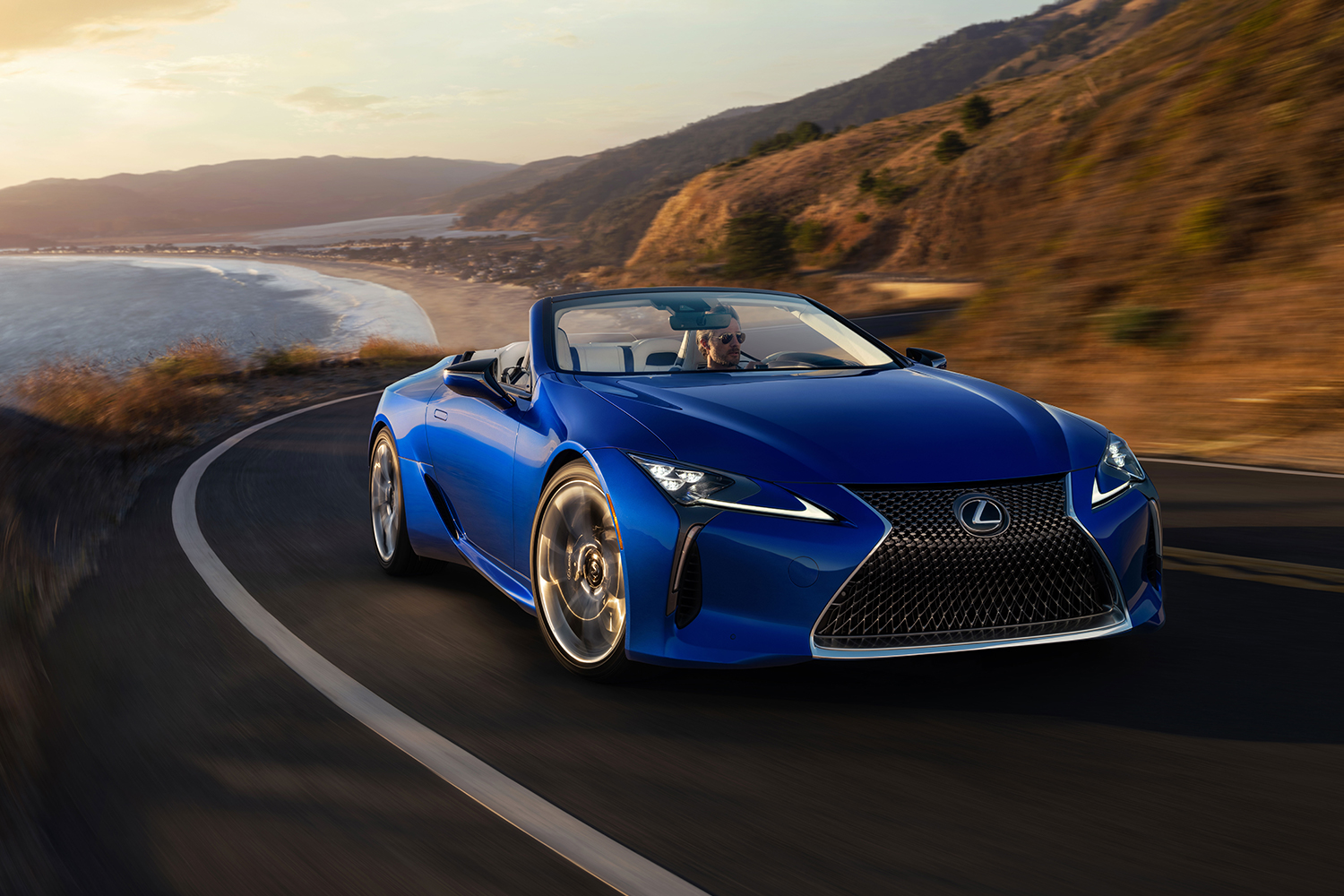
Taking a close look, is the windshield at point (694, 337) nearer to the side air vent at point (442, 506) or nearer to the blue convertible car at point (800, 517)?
the blue convertible car at point (800, 517)

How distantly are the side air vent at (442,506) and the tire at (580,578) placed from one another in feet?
3.24

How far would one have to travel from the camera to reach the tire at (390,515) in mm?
5840

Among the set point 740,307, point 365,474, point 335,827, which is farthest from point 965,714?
point 365,474

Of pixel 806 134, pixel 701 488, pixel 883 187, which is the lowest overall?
pixel 883 187

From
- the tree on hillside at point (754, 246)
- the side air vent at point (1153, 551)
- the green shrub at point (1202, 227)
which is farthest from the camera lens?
the tree on hillside at point (754, 246)

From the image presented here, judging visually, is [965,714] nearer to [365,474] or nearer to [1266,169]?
[365,474]

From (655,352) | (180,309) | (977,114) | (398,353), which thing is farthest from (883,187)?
(655,352)

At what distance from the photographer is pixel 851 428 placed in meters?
3.87

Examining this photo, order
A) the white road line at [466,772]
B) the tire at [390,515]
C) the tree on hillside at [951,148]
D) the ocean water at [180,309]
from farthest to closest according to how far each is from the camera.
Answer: the tree on hillside at [951,148], the ocean water at [180,309], the tire at [390,515], the white road line at [466,772]

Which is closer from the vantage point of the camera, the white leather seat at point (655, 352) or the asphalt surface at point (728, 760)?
the asphalt surface at point (728, 760)

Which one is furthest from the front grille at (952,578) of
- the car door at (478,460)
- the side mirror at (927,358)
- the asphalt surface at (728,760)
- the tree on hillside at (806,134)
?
the tree on hillside at (806,134)

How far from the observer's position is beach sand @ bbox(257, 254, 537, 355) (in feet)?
165

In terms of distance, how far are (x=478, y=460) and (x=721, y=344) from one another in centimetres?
120

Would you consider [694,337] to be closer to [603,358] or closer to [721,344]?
[721,344]
